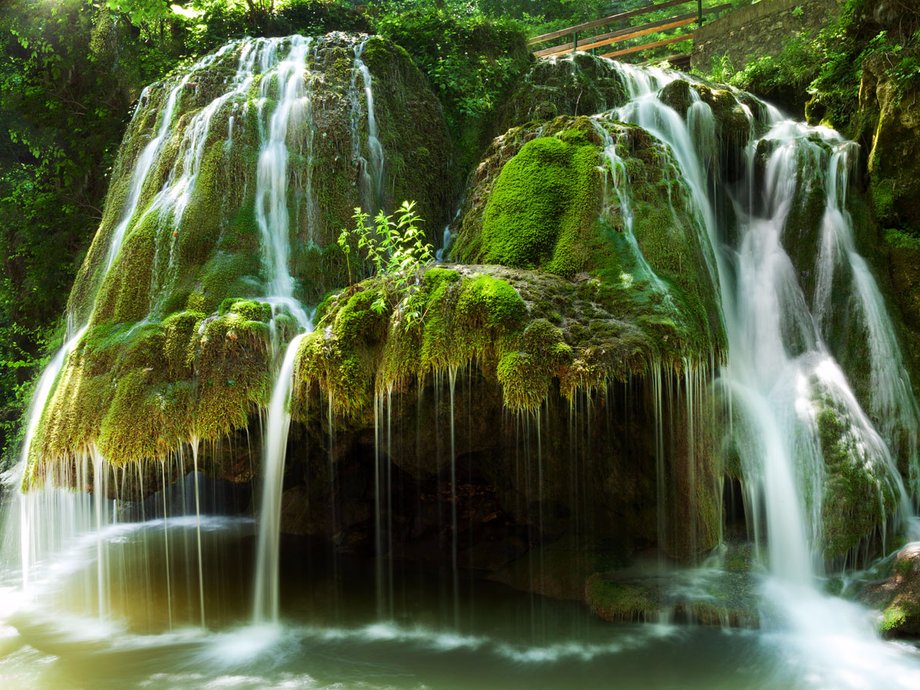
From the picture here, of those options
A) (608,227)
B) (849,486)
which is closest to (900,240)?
(849,486)

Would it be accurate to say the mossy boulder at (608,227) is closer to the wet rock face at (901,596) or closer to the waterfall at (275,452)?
the waterfall at (275,452)

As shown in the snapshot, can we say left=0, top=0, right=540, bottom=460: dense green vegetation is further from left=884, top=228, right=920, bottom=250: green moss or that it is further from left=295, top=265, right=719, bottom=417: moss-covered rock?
left=295, top=265, right=719, bottom=417: moss-covered rock

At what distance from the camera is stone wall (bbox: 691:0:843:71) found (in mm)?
12883

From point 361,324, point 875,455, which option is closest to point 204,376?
point 361,324

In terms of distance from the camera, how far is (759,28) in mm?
13656

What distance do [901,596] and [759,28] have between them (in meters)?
11.9

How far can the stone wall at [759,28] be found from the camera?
12.9 m

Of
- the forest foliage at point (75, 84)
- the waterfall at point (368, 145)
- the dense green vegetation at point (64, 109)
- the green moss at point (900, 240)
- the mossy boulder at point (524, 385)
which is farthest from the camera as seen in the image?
the dense green vegetation at point (64, 109)

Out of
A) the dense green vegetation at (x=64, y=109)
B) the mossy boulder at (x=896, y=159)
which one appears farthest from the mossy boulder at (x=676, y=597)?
the dense green vegetation at (x=64, y=109)

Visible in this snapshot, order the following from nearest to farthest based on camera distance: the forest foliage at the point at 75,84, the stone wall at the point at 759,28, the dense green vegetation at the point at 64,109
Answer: the forest foliage at the point at 75,84 → the dense green vegetation at the point at 64,109 → the stone wall at the point at 759,28

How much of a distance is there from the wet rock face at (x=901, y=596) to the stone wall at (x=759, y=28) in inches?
407

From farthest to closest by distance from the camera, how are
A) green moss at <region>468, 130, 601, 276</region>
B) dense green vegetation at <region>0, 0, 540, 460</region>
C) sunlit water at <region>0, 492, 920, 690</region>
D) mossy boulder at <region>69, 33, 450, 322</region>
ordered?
dense green vegetation at <region>0, 0, 540, 460</region> → mossy boulder at <region>69, 33, 450, 322</region> → green moss at <region>468, 130, 601, 276</region> → sunlit water at <region>0, 492, 920, 690</region>

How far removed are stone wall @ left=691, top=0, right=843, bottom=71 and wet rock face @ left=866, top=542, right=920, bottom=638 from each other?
10.3 metres

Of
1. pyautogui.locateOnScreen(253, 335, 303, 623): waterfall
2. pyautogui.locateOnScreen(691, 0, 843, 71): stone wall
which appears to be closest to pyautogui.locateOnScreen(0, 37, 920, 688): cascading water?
pyautogui.locateOnScreen(253, 335, 303, 623): waterfall
